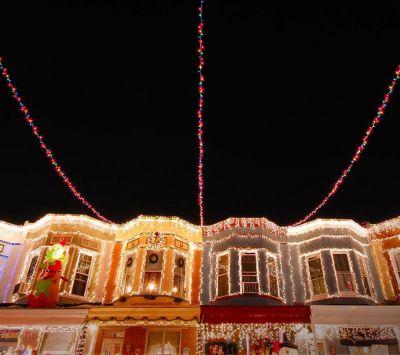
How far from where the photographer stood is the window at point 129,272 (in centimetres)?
1496

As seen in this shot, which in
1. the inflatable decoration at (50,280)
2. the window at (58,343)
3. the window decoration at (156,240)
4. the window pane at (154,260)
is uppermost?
the window decoration at (156,240)

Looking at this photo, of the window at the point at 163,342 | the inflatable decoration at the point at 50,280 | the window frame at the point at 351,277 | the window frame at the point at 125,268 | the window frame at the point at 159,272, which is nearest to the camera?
the window at the point at 163,342

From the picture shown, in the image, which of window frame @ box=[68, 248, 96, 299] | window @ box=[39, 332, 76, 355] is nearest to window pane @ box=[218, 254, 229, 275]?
window frame @ box=[68, 248, 96, 299]

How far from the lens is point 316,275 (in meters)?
15.3

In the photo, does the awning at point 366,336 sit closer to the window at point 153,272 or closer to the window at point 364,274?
the window at point 364,274

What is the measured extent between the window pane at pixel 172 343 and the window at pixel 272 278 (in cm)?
419

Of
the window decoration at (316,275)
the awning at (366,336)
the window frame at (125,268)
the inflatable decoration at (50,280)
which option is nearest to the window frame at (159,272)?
the window frame at (125,268)

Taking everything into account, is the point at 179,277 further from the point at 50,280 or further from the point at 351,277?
the point at 351,277

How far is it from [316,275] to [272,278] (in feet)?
6.10

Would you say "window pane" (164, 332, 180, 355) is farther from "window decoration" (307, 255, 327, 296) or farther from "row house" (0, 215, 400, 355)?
"window decoration" (307, 255, 327, 296)

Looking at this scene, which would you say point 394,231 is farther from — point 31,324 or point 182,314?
point 31,324

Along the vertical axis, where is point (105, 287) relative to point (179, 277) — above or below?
below

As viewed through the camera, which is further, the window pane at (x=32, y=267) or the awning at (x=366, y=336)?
the window pane at (x=32, y=267)

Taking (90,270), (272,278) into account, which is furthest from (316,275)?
(90,270)
